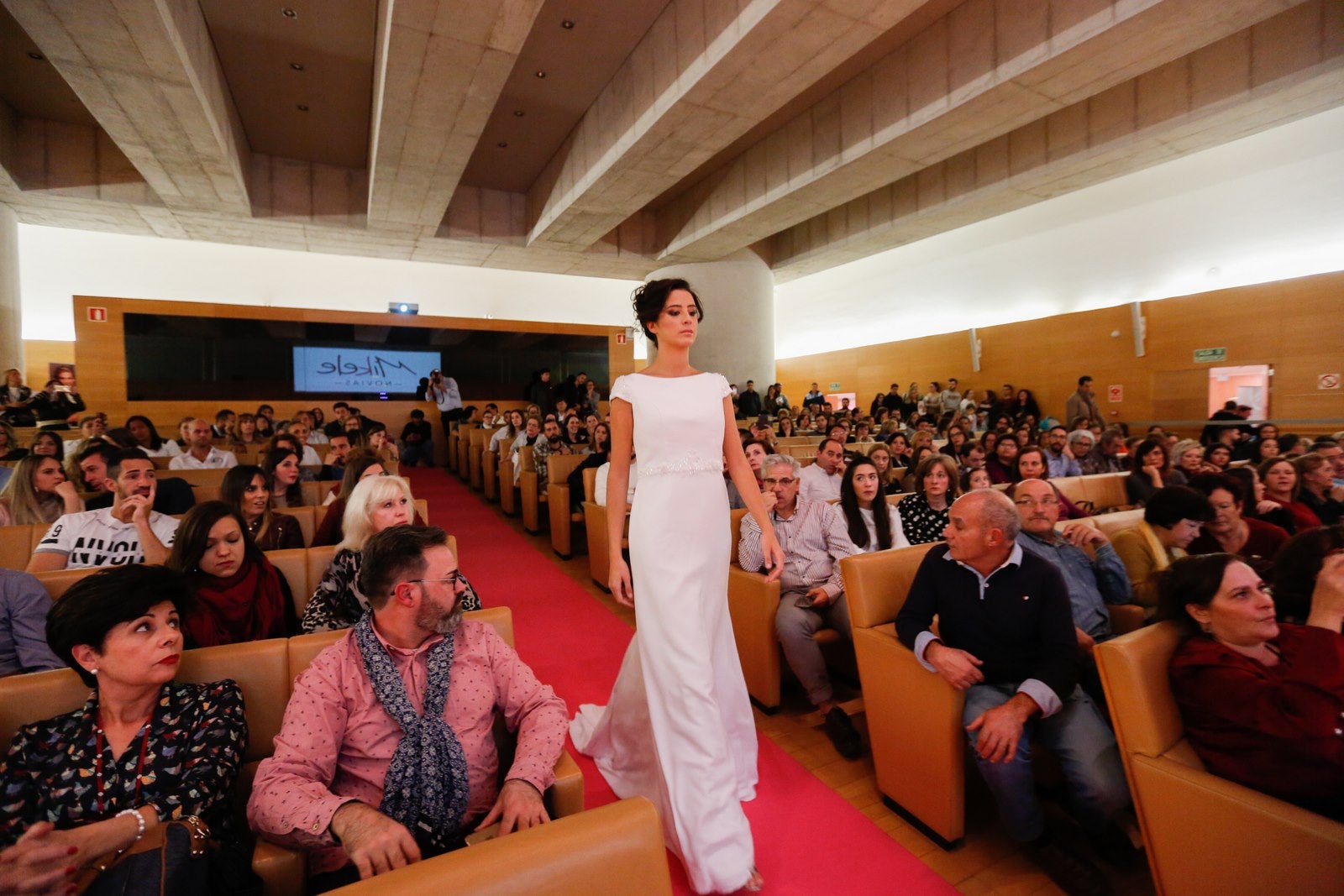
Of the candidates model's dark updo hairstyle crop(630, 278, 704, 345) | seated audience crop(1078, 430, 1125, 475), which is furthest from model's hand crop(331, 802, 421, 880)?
seated audience crop(1078, 430, 1125, 475)

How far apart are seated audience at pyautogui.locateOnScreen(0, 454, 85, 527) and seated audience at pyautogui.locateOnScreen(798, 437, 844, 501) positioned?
407 centimetres

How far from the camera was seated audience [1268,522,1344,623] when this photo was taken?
5.48 ft

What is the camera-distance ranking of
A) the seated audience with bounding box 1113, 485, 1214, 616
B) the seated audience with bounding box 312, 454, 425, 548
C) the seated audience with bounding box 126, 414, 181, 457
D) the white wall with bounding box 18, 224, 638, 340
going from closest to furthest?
the seated audience with bounding box 1113, 485, 1214, 616 < the seated audience with bounding box 312, 454, 425, 548 < the seated audience with bounding box 126, 414, 181, 457 < the white wall with bounding box 18, 224, 638, 340

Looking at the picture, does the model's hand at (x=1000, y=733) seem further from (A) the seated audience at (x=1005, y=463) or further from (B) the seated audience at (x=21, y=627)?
(A) the seated audience at (x=1005, y=463)

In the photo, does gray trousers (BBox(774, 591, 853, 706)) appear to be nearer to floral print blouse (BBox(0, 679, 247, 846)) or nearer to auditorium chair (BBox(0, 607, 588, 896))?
auditorium chair (BBox(0, 607, 588, 896))

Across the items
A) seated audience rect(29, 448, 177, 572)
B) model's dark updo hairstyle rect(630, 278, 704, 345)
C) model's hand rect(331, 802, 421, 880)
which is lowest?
model's hand rect(331, 802, 421, 880)

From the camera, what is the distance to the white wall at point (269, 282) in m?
10.3

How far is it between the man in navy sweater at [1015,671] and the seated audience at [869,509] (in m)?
0.92

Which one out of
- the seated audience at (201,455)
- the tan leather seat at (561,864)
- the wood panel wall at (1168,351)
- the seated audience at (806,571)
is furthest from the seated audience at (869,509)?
the wood panel wall at (1168,351)

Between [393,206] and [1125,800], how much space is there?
950 centimetres

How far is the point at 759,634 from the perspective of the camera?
2744mm

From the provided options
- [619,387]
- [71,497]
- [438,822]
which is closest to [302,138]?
[71,497]

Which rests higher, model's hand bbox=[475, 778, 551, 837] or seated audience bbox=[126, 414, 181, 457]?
seated audience bbox=[126, 414, 181, 457]

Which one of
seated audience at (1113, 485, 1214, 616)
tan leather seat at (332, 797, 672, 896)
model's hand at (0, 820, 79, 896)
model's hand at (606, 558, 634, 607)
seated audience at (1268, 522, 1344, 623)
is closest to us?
tan leather seat at (332, 797, 672, 896)
